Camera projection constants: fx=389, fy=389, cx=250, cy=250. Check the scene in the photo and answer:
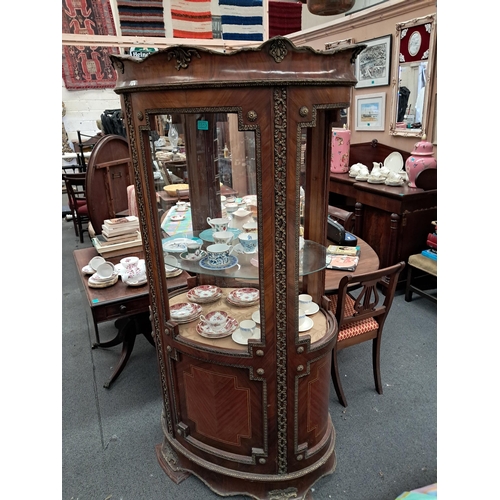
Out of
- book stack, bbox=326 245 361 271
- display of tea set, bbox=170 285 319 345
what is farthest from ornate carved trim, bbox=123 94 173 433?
book stack, bbox=326 245 361 271

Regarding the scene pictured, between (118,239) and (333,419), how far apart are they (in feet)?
6.37

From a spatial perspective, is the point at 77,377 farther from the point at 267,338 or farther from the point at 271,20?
the point at 271,20

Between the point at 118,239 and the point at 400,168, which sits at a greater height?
the point at 400,168

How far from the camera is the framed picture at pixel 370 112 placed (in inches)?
162

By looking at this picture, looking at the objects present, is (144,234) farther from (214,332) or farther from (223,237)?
(214,332)

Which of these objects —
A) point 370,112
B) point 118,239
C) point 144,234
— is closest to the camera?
point 144,234

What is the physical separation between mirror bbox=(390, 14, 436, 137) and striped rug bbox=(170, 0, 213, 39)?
5.95 ft

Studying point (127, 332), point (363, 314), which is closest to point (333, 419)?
point (363, 314)

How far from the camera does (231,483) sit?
1747 millimetres

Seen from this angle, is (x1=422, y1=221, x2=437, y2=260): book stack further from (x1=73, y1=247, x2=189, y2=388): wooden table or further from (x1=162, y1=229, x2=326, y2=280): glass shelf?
(x1=73, y1=247, x2=189, y2=388): wooden table

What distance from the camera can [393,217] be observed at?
3.43m

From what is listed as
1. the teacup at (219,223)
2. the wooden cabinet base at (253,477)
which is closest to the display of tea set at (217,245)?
the teacup at (219,223)

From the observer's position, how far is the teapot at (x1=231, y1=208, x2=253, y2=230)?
186 centimetres

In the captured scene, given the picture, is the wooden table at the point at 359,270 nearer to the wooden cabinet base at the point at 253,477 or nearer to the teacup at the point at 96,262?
the wooden cabinet base at the point at 253,477
